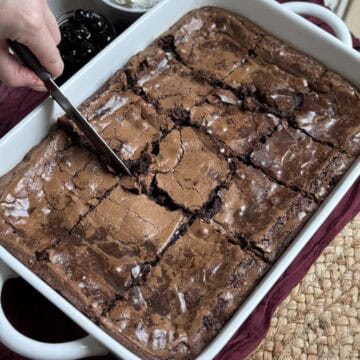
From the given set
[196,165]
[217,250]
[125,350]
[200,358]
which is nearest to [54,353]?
[125,350]

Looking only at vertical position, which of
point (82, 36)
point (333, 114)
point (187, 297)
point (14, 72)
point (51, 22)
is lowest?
point (187, 297)

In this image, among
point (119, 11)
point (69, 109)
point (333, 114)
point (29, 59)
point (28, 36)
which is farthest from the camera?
point (119, 11)

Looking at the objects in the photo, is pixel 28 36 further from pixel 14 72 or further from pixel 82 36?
pixel 82 36

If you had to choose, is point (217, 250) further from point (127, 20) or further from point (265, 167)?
point (127, 20)

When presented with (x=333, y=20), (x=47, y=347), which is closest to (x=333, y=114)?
(x=333, y=20)

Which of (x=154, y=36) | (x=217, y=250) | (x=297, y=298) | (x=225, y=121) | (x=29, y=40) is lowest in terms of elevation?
(x=297, y=298)

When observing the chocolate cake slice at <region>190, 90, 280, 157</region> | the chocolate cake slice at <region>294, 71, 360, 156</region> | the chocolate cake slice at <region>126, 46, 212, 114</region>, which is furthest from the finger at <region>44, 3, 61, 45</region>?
the chocolate cake slice at <region>294, 71, 360, 156</region>
